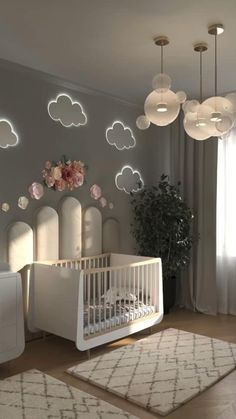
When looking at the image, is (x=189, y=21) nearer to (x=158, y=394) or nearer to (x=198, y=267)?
(x=158, y=394)

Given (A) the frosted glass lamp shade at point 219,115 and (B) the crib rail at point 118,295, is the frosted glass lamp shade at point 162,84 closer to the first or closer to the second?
(A) the frosted glass lamp shade at point 219,115

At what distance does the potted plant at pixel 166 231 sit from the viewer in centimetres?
433

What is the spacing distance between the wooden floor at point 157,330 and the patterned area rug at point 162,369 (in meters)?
0.06

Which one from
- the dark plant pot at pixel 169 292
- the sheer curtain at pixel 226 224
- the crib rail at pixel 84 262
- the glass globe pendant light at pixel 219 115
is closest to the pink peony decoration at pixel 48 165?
the crib rail at pixel 84 262

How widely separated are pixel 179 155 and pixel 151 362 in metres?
2.67

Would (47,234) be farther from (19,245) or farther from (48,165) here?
(48,165)

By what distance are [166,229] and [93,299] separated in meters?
1.35

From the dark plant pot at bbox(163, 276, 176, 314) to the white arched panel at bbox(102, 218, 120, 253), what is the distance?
28.1 inches

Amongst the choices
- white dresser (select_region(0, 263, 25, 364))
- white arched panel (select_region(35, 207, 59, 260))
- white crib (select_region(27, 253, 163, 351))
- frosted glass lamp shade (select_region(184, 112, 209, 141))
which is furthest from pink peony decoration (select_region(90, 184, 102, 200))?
frosted glass lamp shade (select_region(184, 112, 209, 141))

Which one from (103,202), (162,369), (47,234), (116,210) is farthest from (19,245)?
(162,369)

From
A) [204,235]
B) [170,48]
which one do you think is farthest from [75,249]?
[170,48]

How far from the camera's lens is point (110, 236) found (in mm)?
4258

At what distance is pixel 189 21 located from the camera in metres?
2.54

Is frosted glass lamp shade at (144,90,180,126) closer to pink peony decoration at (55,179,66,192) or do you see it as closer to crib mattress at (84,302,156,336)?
pink peony decoration at (55,179,66,192)
